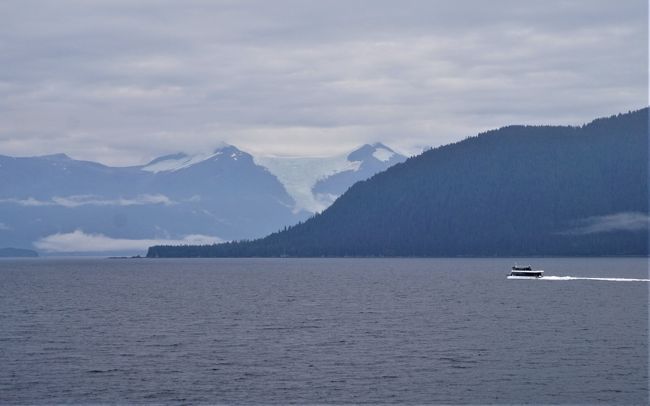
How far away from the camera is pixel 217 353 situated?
12181 cm

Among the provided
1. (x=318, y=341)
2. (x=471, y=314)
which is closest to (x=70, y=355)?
(x=318, y=341)

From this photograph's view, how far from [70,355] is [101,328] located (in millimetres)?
32493

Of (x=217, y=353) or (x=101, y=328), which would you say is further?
(x=101, y=328)

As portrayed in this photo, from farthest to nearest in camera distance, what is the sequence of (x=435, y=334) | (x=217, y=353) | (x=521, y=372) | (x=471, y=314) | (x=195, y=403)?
(x=471, y=314) < (x=435, y=334) < (x=217, y=353) < (x=521, y=372) < (x=195, y=403)

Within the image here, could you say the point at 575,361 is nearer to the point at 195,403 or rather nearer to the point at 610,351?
the point at 610,351

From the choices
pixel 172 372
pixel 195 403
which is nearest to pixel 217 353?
pixel 172 372

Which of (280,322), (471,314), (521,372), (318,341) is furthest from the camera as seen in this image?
(471,314)

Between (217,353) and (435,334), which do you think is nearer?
(217,353)

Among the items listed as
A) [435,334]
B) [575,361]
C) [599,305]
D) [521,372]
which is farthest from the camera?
[599,305]

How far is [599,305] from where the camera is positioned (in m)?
199

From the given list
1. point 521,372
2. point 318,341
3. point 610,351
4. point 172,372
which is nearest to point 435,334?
point 318,341

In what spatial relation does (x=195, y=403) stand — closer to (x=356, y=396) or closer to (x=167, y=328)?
(x=356, y=396)

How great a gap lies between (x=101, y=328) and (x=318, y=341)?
36091 mm

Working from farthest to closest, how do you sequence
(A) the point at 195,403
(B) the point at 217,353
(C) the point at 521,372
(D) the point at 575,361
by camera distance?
(B) the point at 217,353 < (D) the point at 575,361 < (C) the point at 521,372 < (A) the point at 195,403
